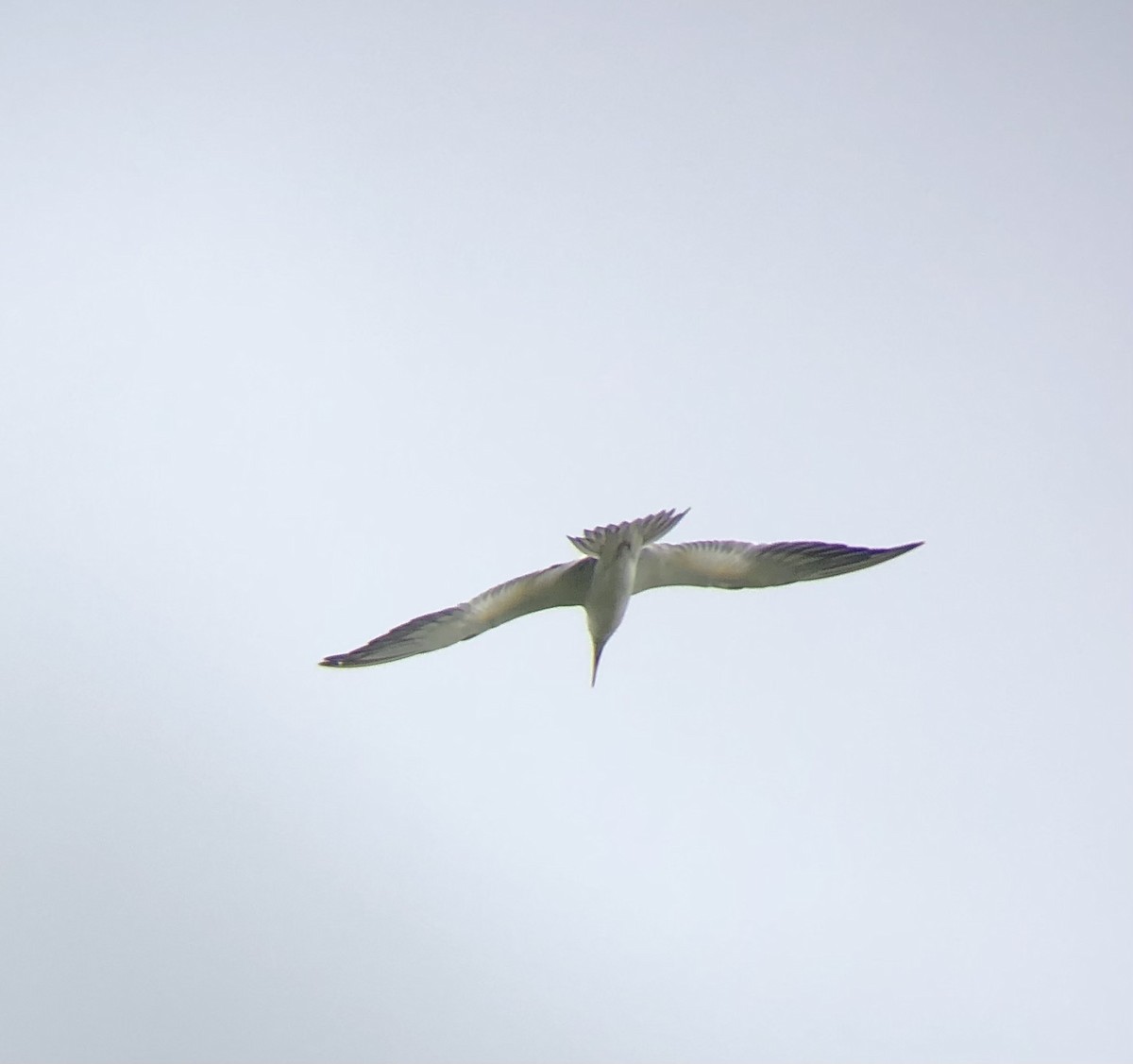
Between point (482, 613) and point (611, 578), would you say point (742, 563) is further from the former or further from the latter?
point (482, 613)

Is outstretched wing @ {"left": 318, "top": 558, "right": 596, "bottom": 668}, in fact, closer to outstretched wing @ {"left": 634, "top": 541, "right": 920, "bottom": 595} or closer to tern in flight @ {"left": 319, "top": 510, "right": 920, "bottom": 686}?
tern in flight @ {"left": 319, "top": 510, "right": 920, "bottom": 686}

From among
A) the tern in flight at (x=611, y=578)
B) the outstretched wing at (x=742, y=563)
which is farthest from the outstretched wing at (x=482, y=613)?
the outstretched wing at (x=742, y=563)

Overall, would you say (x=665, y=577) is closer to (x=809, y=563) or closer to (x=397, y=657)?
(x=809, y=563)

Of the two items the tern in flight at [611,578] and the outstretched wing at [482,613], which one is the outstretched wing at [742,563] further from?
the outstretched wing at [482,613]

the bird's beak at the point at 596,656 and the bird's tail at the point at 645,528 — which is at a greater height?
the bird's tail at the point at 645,528

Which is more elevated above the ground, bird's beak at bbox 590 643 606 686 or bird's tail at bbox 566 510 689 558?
bird's tail at bbox 566 510 689 558

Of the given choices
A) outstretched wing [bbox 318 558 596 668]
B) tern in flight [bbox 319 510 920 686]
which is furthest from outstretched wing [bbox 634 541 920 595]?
outstretched wing [bbox 318 558 596 668]

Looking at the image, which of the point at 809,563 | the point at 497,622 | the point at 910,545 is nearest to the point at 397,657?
the point at 497,622
